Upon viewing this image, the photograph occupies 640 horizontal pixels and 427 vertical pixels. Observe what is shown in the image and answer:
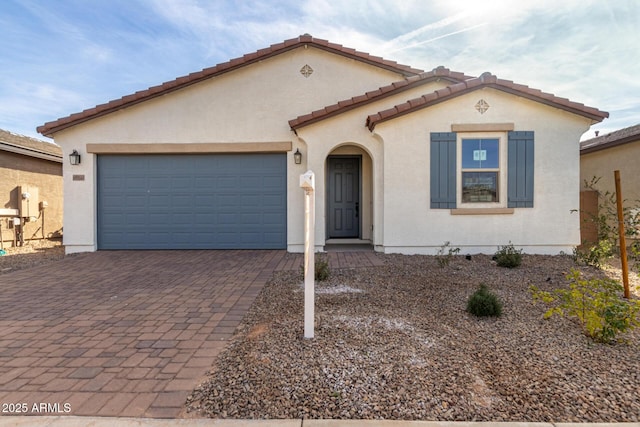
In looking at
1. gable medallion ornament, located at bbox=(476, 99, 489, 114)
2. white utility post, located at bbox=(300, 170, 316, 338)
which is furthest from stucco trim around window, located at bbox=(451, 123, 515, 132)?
white utility post, located at bbox=(300, 170, 316, 338)

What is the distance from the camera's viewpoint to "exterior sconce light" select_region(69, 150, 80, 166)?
9341mm

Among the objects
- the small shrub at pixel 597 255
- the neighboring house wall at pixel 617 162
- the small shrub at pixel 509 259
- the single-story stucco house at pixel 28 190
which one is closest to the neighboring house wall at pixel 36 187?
the single-story stucco house at pixel 28 190

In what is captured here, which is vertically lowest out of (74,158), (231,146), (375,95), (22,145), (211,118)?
(74,158)

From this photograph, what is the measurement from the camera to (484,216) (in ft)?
26.9

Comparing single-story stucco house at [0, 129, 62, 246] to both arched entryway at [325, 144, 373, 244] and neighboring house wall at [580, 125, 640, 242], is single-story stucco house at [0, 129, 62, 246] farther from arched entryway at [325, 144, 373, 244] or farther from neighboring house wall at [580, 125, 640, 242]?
neighboring house wall at [580, 125, 640, 242]

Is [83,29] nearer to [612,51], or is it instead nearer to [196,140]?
[196,140]

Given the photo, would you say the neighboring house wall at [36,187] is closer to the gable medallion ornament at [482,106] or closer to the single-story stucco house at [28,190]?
the single-story stucco house at [28,190]

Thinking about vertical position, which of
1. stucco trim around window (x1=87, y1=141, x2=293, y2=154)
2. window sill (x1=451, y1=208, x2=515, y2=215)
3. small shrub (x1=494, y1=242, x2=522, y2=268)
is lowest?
small shrub (x1=494, y1=242, x2=522, y2=268)

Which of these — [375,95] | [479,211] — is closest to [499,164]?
[479,211]

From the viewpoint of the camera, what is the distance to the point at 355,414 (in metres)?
2.28

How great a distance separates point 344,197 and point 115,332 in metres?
7.85

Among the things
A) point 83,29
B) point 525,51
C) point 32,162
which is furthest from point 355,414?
point 32,162

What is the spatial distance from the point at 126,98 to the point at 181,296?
701 centimetres

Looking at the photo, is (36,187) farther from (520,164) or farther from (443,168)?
(520,164)
